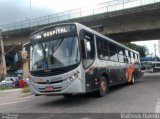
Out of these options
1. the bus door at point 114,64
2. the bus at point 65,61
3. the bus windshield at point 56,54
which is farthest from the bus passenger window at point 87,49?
the bus door at point 114,64

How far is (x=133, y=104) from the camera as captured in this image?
465 inches

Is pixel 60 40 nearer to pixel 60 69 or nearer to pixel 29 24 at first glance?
pixel 60 69

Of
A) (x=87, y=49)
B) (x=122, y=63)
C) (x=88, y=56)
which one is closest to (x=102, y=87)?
(x=88, y=56)

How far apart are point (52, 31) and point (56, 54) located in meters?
1.18

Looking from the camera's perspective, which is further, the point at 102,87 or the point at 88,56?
the point at 102,87

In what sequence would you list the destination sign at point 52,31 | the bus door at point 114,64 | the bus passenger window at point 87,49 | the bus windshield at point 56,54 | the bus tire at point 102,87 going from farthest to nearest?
the bus door at point 114,64 < the bus tire at point 102,87 < the destination sign at point 52,31 < the bus passenger window at point 87,49 < the bus windshield at point 56,54

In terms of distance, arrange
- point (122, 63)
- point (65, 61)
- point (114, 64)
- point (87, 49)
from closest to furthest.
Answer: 1. point (65, 61)
2. point (87, 49)
3. point (114, 64)
4. point (122, 63)

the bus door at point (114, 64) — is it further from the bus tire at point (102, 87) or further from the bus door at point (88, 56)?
the bus door at point (88, 56)

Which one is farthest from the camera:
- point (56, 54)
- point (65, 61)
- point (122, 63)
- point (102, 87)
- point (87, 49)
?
point (122, 63)

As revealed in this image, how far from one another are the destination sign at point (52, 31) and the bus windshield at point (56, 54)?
1.02 feet

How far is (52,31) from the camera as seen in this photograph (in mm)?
12953

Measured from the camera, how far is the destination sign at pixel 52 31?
41.4 ft

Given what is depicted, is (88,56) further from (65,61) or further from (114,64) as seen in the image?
(114,64)

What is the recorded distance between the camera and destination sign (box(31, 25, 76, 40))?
12.6 meters
